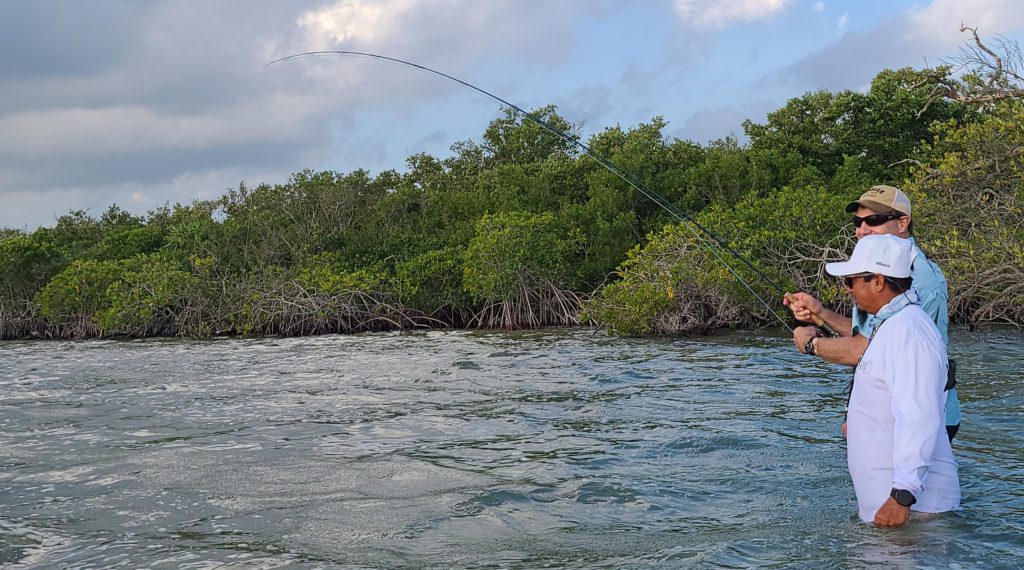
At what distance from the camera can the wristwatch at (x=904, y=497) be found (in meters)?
3.78

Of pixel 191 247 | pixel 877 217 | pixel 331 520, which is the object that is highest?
pixel 191 247

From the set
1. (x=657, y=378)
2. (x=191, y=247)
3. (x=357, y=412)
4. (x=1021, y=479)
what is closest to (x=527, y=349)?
(x=657, y=378)

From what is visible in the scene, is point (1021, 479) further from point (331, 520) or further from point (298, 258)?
point (298, 258)

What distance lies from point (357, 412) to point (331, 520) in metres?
4.31

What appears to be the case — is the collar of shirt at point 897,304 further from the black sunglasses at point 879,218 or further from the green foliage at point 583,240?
the green foliage at point 583,240

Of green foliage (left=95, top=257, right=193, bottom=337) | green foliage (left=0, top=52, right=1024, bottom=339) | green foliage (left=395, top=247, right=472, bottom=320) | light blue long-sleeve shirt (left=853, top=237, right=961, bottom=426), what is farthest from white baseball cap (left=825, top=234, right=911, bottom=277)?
green foliage (left=95, top=257, right=193, bottom=337)

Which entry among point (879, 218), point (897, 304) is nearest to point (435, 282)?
point (879, 218)

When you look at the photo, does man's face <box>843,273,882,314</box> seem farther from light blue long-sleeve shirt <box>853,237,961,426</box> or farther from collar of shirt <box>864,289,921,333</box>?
light blue long-sleeve shirt <box>853,237,961,426</box>

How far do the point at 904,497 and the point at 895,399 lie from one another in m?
0.40

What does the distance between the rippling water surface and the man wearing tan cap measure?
846 millimetres

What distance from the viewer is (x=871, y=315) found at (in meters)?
4.38

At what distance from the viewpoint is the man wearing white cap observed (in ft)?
12.4

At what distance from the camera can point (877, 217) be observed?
16.4ft

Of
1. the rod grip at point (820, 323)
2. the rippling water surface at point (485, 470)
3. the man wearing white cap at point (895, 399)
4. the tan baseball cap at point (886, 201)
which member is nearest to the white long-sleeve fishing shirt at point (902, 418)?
the man wearing white cap at point (895, 399)
